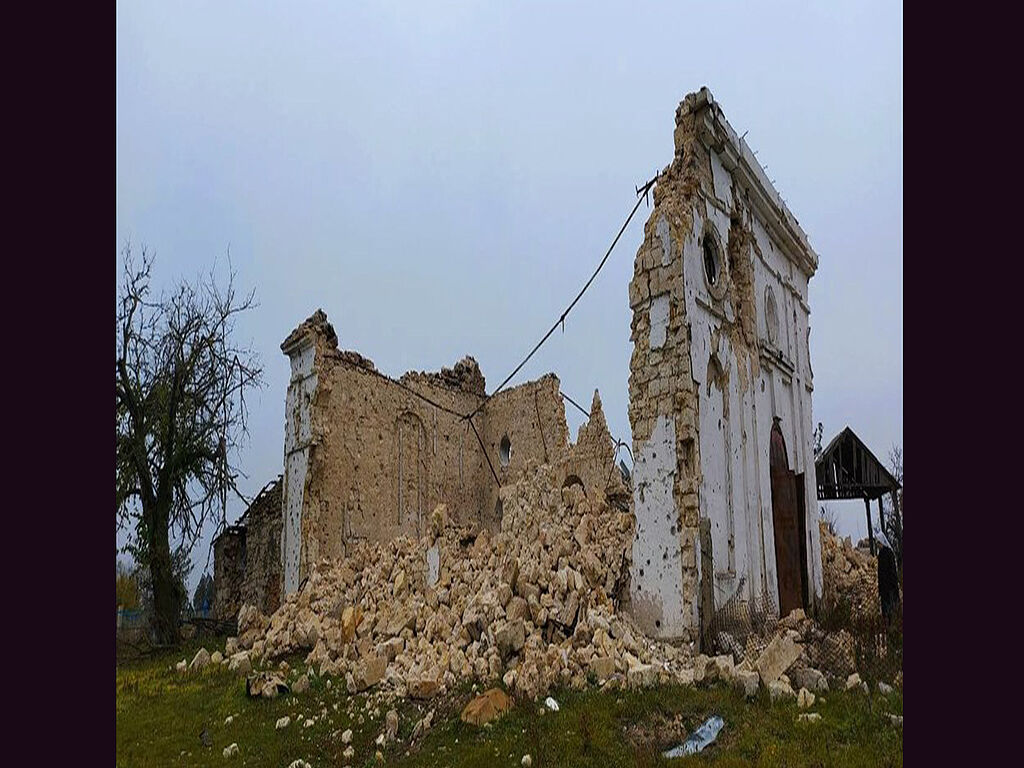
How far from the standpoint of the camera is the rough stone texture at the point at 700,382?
9914mm

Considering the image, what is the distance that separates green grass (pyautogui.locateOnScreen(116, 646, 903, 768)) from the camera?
6973 millimetres

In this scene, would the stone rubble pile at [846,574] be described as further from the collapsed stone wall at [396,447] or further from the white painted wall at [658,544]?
the white painted wall at [658,544]

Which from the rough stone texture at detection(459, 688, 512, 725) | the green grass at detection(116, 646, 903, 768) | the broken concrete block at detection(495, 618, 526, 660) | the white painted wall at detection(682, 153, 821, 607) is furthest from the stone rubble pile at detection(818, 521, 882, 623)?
the rough stone texture at detection(459, 688, 512, 725)

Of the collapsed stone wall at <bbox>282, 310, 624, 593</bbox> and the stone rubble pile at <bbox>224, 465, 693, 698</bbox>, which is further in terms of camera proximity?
the collapsed stone wall at <bbox>282, 310, 624, 593</bbox>

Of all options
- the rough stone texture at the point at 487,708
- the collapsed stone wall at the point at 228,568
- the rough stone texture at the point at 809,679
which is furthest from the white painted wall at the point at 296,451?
the rough stone texture at the point at 809,679

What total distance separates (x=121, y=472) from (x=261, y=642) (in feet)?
21.3

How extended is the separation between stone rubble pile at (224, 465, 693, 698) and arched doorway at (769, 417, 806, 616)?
140 inches

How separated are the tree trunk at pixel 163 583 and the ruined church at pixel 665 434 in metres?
1.71

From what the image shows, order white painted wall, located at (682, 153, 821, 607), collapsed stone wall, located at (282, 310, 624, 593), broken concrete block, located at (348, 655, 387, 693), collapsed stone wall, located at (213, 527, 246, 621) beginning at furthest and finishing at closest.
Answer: collapsed stone wall, located at (213, 527, 246, 621), collapsed stone wall, located at (282, 310, 624, 593), white painted wall, located at (682, 153, 821, 607), broken concrete block, located at (348, 655, 387, 693)

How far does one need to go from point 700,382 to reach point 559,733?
15.3 ft

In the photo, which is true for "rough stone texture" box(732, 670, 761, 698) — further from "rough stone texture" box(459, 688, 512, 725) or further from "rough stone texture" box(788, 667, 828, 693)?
"rough stone texture" box(459, 688, 512, 725)

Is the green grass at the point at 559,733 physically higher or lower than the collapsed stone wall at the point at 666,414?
lower

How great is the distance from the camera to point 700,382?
1052 cm

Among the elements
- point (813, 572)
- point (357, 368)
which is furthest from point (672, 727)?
point (357, 368)
